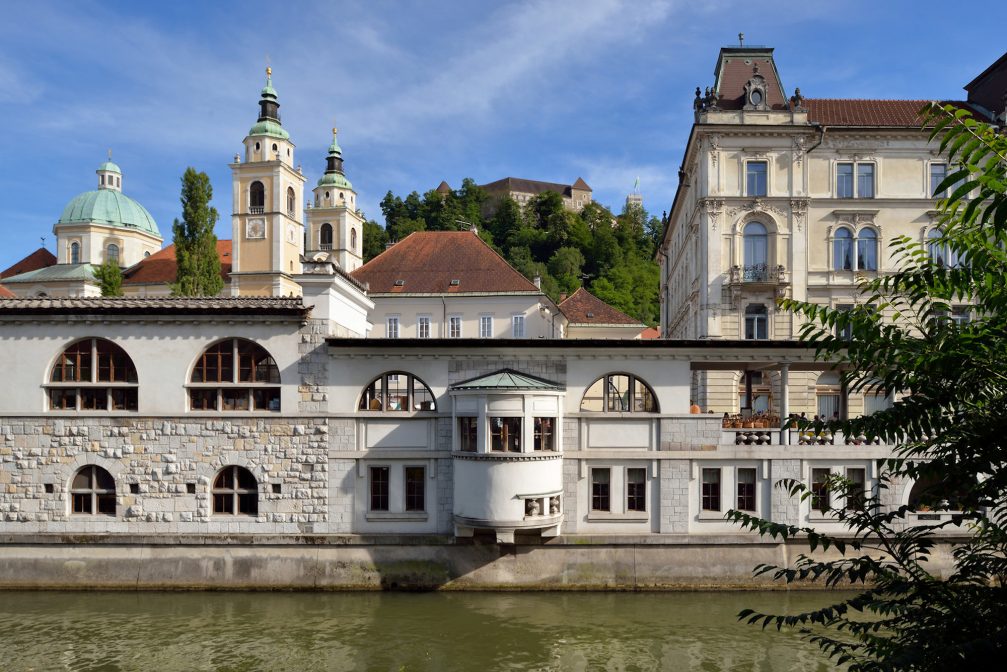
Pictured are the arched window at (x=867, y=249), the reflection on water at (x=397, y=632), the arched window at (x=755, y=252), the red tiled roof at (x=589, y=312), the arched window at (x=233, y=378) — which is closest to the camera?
the reflection on water at (x=397, y=632)

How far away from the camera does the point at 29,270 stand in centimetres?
9044

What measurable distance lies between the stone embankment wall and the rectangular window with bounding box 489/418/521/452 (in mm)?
3145

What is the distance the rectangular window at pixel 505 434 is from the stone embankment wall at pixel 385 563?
10.3 feet

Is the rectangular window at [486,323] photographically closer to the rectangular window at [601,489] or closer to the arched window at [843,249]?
the arched window at [843,249]

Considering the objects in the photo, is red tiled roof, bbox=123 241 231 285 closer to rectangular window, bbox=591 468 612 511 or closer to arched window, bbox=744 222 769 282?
arched window, bbox=744 222 769 282

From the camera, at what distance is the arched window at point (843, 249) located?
3659 cm

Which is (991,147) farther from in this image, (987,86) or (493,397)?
(987,86)

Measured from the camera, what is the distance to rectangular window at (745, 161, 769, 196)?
119 feet

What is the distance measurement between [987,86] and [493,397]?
3670 centimetres

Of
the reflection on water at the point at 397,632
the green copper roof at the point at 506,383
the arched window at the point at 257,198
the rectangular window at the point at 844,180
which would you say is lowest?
the reflection on water at the point at 397,632

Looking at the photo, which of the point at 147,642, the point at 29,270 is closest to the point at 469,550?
the point at 147,642

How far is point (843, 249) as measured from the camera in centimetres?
3669

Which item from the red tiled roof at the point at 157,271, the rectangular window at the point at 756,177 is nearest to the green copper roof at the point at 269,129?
the red tiled roof at the point at 157,271

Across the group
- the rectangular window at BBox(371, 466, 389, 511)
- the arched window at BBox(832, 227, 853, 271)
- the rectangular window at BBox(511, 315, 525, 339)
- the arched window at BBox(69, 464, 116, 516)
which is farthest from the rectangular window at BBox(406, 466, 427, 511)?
the rectangular window at BBox(511, 315, 525, 339)
